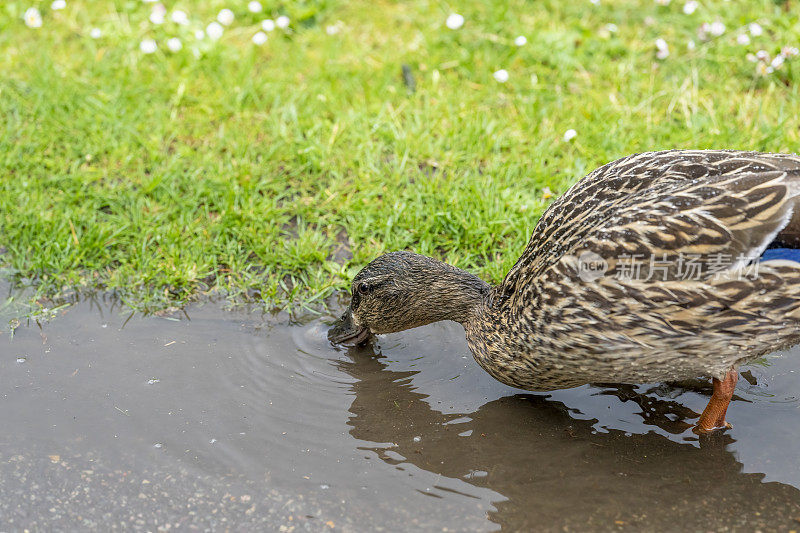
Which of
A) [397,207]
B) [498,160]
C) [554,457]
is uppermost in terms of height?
[498,160]

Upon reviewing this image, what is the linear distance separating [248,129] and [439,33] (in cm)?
191

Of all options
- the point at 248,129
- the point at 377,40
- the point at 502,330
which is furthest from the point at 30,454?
the point at 377,40

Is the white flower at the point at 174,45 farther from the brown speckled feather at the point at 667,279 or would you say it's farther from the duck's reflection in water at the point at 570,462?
the brown speckled feather at the point at 667,279

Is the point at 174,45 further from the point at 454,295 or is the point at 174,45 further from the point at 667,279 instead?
the point at 667,279

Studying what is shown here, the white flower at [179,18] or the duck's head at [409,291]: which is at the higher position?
the white flower at [179,18]

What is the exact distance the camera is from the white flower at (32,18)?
23.5 ft

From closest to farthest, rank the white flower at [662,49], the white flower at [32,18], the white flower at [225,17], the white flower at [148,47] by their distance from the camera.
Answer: the white flower at [662,49], the white flower at [148,47], the white flower at [225,17], the white flower at [32,18]

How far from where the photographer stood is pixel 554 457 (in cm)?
374

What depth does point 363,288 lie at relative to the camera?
4379 millimetres

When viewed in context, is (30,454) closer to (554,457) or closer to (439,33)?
(554,457)

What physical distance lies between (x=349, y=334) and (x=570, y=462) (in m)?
1.35

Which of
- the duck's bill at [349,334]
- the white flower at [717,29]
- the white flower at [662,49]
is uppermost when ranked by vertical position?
the white flower at [717,29]

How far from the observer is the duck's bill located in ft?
14.7

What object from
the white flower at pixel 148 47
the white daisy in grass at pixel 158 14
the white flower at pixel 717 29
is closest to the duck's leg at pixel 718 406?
the white flower at pixel 717 29
